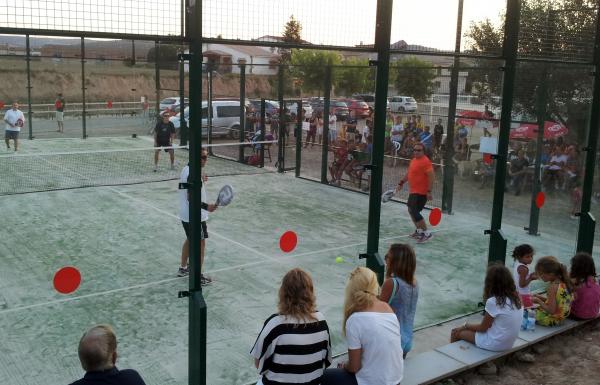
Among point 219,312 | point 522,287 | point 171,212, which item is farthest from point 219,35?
point 171,212

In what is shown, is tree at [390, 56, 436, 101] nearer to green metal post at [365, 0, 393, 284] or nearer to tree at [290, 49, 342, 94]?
green metal post at [365, 0, 393, 284]

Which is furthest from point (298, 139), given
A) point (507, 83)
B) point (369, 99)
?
point (507, 83)

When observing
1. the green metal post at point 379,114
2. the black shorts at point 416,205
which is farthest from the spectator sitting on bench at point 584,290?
the black shorts at point 416,205

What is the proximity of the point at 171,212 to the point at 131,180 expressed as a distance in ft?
12.8

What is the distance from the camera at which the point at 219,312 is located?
6.72 m

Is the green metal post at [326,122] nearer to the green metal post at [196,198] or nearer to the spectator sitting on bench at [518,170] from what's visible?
the spectator sitting on bench at [518,170]

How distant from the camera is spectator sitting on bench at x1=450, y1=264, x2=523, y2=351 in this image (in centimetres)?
537

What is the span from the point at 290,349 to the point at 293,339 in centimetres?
7

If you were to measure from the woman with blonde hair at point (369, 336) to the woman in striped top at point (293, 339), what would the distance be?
280 mm

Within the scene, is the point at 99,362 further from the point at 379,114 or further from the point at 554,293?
the point at 554,293

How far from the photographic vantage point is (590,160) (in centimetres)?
777

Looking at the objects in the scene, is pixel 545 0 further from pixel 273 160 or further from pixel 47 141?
pixel 47 141

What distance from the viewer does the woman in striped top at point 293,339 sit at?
13.0 feet

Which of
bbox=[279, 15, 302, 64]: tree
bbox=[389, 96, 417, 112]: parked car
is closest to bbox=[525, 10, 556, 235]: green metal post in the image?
bbox=[389, 96, 417, 112]: parked car
